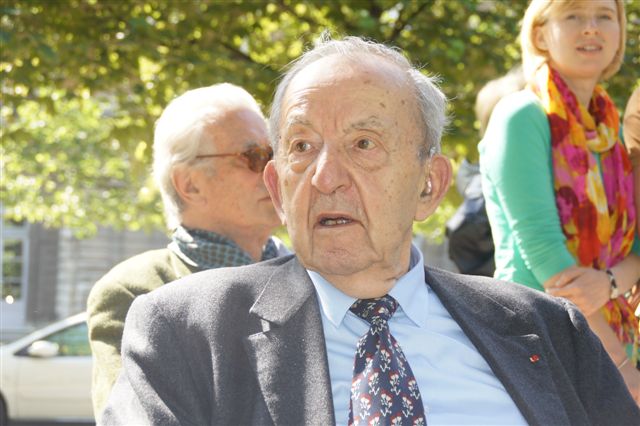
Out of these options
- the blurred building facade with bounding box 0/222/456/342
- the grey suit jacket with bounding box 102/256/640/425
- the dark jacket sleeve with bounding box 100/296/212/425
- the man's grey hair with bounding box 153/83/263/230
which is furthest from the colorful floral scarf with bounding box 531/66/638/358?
the blurred building facade with bounding box 0/222/456/342

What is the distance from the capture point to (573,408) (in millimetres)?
2553

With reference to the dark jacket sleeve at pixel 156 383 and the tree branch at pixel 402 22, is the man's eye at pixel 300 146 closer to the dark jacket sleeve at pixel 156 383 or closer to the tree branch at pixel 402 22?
the dark jacket sleeve at pixel 156 383

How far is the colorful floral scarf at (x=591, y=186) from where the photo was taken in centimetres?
336

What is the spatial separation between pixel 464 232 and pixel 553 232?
1.59 meters

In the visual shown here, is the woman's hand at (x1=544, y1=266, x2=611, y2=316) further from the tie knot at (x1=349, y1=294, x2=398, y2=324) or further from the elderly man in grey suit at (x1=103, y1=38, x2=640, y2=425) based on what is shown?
the tie knot at (x1=349, y1=294, x2=398, y2=324)

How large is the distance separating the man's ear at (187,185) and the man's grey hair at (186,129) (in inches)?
0.7

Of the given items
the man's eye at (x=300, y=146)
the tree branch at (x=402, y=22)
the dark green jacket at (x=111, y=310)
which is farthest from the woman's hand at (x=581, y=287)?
the tree branch at (x=402, y=22)

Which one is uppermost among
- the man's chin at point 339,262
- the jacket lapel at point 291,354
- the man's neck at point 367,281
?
the man's chin at point 339,262

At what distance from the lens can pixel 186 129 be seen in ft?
12.3

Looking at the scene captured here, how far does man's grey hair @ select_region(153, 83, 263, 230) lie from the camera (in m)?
3.75

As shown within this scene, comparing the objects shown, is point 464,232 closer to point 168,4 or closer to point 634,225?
point 634,225

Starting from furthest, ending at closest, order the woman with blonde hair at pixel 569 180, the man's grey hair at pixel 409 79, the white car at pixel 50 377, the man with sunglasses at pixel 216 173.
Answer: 1. the white car at pixel 50 377
2. the man with sunglasses at pixel 216 173
3. the woman with blonde hair at pixel 569 180
4. the man's grey hair at pixel 409 79

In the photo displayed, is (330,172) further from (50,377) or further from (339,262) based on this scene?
(50,377)

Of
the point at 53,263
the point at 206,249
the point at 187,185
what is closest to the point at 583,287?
the point at 206,249
